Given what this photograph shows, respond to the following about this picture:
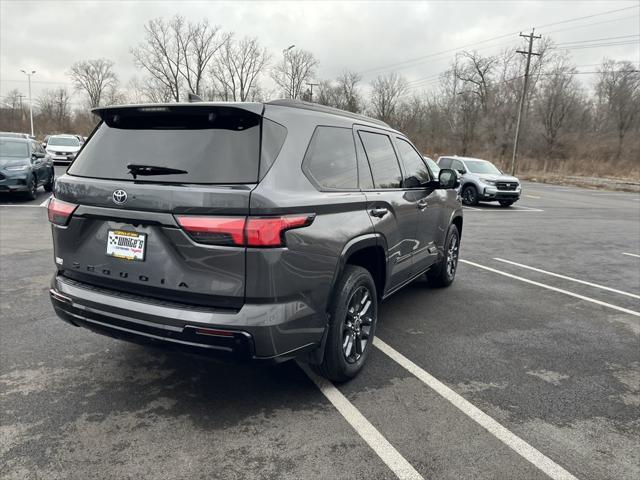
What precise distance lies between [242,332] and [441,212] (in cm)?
341

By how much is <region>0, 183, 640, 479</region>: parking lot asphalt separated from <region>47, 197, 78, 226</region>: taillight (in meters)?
1.16

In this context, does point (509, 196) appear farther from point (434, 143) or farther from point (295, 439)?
point (434, 143)

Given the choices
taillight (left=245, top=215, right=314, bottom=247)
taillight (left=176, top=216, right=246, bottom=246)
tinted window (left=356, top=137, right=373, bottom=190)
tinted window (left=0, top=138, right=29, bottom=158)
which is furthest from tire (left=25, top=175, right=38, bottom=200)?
taillight (left=245, top=215, right=314, bottom=247)

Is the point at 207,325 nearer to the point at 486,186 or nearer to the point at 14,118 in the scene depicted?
the point at 486,186

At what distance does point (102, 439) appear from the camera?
2.68 metres

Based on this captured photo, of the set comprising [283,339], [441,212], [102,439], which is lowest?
[102,439]

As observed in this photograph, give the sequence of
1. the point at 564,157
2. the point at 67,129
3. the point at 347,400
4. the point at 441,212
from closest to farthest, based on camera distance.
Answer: the point at 347,400 < the point at 441,212 < the point at 564,157 < the point at 67,129

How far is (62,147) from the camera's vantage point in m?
25.2

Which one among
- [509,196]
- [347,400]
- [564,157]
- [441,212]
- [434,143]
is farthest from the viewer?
[434,143]

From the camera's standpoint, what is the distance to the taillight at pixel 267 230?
2492 mm

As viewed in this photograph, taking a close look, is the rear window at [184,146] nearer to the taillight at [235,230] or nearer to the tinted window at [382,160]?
the taillight at [235,230]

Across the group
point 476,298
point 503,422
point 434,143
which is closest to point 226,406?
point 503,422

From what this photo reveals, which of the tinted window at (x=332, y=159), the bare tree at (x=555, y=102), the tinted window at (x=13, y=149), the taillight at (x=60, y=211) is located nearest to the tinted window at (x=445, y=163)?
the tinted window at (x=13, y=149)

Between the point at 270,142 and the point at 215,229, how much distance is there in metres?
0.60
